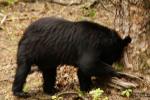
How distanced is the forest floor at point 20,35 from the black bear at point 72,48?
38 cm

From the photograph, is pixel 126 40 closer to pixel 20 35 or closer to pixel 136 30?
pixel 136 30

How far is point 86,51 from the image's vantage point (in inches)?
261

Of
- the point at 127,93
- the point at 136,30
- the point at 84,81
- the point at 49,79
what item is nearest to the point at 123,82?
the point at 127,93

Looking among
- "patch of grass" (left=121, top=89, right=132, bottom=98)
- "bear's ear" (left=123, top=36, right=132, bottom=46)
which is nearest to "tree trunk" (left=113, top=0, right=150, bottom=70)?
"bear's ear" (left=123, top=36, right=132, bottom=46)

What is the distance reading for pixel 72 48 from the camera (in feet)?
22.2

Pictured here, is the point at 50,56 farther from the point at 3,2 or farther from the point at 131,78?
the point at 3,2

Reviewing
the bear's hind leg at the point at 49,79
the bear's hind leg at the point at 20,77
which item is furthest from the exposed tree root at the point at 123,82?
the bear's hind leg at the point at 20,77

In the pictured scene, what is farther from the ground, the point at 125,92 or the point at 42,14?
the point at 42,14

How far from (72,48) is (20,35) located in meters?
3.92

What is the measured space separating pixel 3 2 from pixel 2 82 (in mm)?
4849

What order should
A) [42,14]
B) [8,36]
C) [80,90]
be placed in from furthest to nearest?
[42,14]
[8,36]
[80,90]

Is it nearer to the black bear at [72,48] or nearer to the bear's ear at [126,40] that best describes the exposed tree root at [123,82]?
the black bear at [72,48]

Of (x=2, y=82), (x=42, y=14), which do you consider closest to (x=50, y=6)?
(x=42, y=14)

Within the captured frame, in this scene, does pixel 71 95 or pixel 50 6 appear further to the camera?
pixel 50 6
